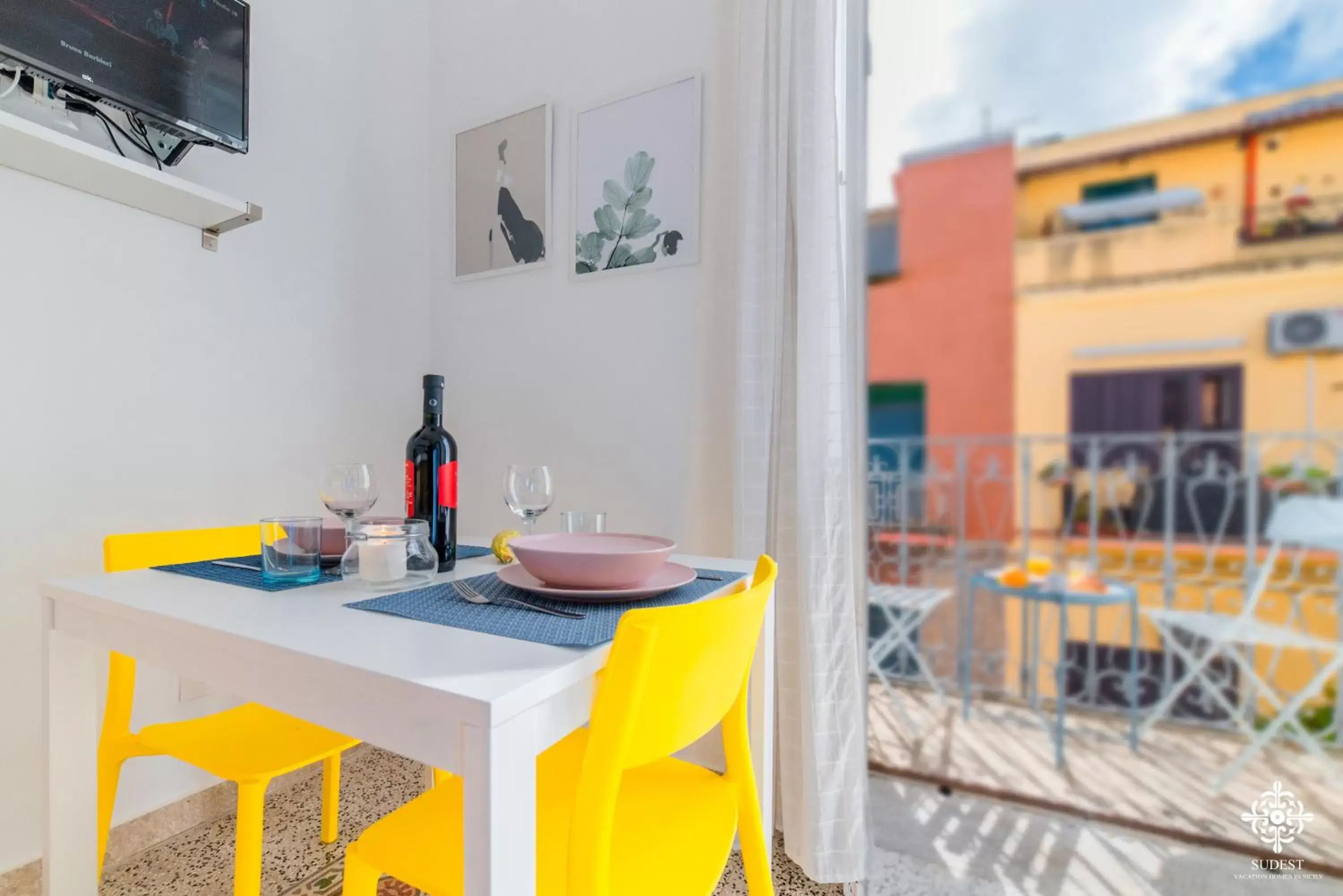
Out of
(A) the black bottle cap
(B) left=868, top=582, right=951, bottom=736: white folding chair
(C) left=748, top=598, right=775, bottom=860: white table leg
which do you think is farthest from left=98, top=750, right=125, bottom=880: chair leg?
(B) left=868, top=582, right=951, bottom=736: white folding chair

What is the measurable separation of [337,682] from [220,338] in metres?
1.48

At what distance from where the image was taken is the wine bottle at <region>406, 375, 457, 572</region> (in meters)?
1.03

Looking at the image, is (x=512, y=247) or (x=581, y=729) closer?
(x=581, y=729)

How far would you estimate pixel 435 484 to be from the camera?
1040 millimetres

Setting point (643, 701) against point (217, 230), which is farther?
point (217, 230)

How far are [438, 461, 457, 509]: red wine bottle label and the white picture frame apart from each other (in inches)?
Result: 43.0

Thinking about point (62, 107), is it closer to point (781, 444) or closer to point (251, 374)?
point (251, 374)

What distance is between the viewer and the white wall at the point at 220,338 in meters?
1.29

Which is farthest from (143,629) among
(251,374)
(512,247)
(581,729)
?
(512,247)

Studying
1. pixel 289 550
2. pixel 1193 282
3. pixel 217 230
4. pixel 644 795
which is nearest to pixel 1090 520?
pixel 1193 282

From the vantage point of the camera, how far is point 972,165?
9.73 ft

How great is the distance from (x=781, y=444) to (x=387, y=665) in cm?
112

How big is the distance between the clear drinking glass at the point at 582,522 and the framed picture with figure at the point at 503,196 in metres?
1.07

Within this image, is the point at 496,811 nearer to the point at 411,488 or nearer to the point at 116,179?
the point at 411,488
